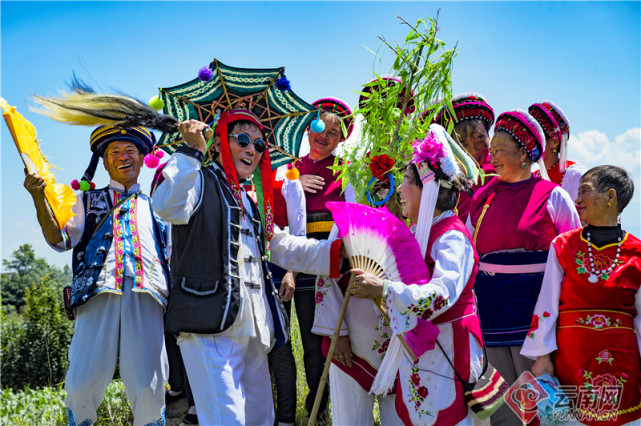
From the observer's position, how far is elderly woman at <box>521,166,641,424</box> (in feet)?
11.1

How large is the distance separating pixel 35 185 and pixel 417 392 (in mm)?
2932

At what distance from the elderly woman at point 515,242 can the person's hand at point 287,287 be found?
1.44 meters

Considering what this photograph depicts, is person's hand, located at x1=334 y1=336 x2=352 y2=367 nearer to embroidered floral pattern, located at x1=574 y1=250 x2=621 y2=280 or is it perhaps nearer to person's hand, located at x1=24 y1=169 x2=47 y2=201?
embroidered floral pattern, located at x1=574 y1=250 x2=621 y2=280

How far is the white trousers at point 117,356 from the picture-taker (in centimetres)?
397

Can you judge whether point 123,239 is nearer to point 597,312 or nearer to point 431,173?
point 431,173

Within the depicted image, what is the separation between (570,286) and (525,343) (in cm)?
46

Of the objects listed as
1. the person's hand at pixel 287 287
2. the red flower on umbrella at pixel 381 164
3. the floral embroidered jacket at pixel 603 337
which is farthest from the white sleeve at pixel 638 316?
the person's hand at pixel 287 287

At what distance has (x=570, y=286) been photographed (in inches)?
138

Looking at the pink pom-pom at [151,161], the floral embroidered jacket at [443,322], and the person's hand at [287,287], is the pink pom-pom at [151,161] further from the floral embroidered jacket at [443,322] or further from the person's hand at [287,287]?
the floral embroidered jacket at [443,322]

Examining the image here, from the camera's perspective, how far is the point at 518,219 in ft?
13.2

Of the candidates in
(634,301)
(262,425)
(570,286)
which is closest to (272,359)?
(262,425)

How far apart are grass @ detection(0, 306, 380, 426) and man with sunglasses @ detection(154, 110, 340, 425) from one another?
1775 millimetres

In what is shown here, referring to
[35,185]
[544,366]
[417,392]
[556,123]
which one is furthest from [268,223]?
[556,123]

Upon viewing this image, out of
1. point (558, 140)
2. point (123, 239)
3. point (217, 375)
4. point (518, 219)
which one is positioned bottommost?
point (217, 375)
